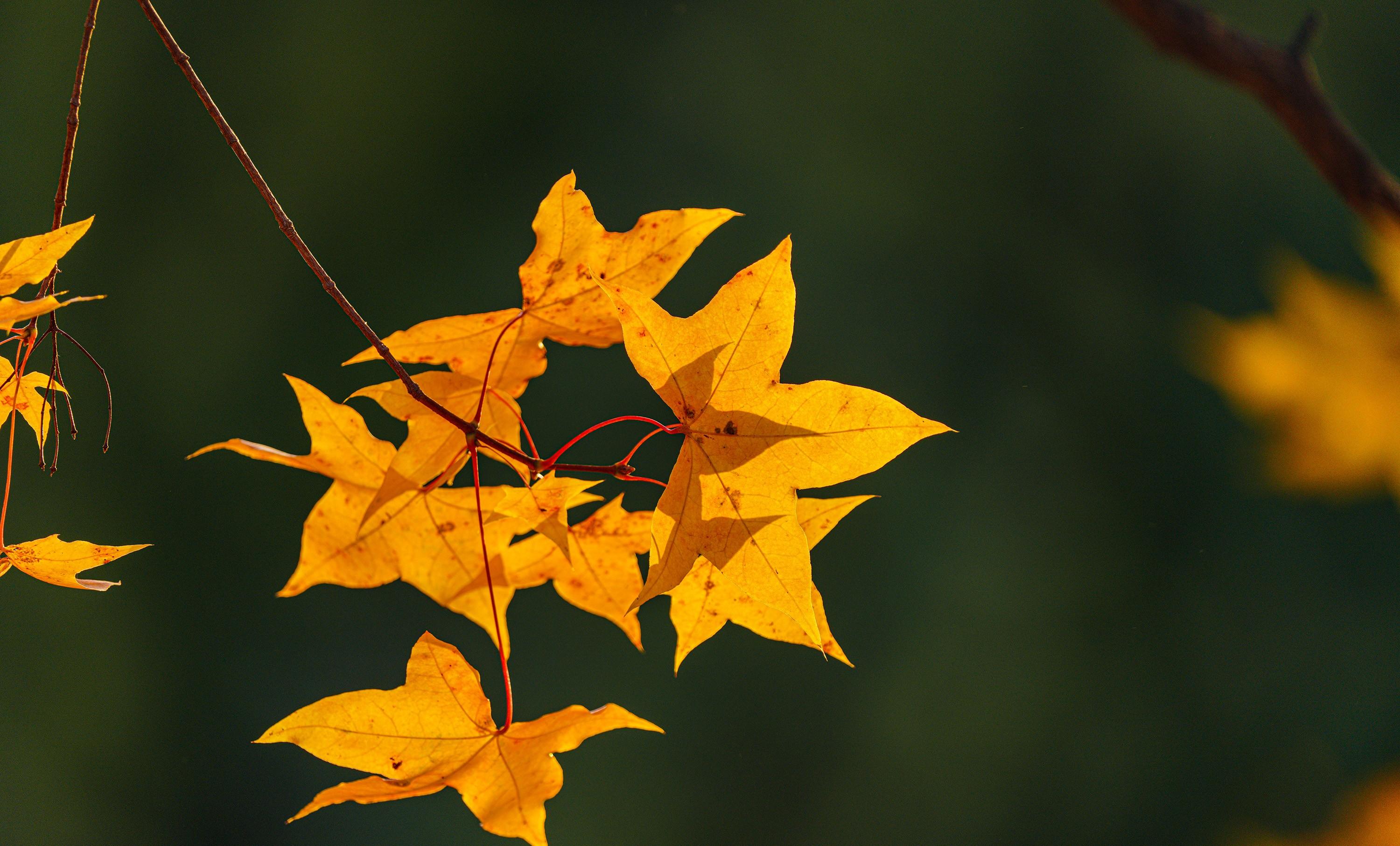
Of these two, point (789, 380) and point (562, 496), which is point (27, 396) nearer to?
point (562, 496)

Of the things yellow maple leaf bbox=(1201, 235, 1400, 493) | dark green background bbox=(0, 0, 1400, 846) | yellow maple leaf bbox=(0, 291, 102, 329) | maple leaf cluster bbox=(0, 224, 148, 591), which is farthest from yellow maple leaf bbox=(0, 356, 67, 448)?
dark green background bbox=(0, 0, 1400, 846)

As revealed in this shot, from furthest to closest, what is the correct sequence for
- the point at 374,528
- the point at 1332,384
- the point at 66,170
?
the point at 374,528, the point at 66,170, the point at 1332,384

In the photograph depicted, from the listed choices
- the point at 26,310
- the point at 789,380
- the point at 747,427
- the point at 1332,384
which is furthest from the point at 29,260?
the point at 789,380

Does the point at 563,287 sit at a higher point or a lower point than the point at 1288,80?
lower

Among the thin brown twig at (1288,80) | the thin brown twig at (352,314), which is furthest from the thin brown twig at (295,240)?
the thin brown twig at (1288,80)

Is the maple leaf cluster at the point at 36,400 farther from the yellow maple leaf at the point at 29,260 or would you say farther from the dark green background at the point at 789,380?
the dark green background at the point at 789,380

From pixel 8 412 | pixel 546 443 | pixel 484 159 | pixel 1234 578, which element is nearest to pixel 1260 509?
pixel 1234 578

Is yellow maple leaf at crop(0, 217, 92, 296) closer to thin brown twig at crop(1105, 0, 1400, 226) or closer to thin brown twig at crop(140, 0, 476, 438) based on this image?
thin brown twig at crop(140, 0, 476, 438)

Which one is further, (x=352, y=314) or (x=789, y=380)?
(x=789, y=380)
